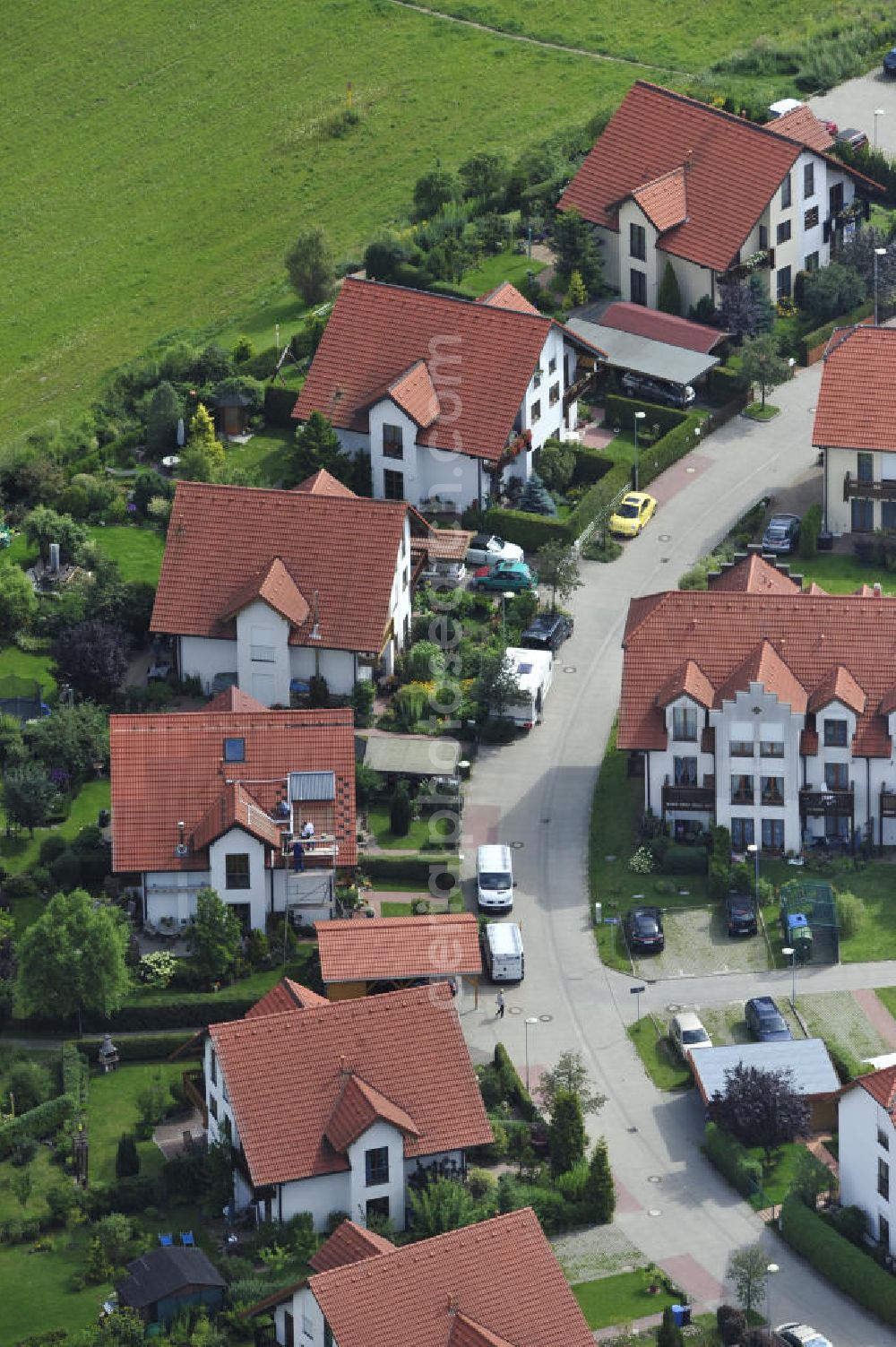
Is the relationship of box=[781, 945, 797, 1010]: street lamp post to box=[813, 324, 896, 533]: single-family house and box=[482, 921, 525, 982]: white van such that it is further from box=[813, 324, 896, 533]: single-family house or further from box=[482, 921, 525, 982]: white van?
box=[813, 324, 896, 533]: single-family house

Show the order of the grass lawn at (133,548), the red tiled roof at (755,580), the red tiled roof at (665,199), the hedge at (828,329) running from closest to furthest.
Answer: the red tiled roof at (755,580)
the grass lawn at (133,548)
the hedge at (828,329)
the red tiled roof at (665,199)

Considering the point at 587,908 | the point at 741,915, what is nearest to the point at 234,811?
the point at 587,908

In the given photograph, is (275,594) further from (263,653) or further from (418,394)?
(418,394)

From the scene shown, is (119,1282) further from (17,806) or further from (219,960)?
(17,806)

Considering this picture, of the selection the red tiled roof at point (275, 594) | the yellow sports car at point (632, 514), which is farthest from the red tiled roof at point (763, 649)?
the yellow sports car at point (632, 514)

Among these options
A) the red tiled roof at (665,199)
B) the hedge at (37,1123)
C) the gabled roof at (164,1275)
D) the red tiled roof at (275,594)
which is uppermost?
the red tiled roof at (665,199)

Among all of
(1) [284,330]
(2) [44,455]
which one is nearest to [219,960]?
(2) [44,455]

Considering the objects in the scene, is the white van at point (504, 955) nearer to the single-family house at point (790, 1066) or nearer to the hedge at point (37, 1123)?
the single-family house at point (790, 1066)
